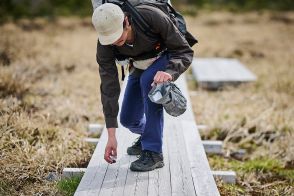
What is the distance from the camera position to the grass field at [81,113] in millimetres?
4168

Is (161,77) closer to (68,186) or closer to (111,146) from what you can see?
(111,146)

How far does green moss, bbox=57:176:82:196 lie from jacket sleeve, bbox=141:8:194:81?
1.18 m

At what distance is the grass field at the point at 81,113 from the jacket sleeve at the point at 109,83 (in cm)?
75

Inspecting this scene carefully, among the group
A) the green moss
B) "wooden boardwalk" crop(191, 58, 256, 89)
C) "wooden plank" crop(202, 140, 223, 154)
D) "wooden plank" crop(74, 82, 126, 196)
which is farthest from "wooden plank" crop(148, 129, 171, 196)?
"wooden boardwalk" crop(191, 58, 256, 89)

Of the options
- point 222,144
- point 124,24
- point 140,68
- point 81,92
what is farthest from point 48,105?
point 124,24

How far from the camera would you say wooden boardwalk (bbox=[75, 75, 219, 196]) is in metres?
3.25

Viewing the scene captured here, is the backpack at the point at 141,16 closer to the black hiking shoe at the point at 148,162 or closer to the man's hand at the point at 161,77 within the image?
the man's hand at the point at 161,77

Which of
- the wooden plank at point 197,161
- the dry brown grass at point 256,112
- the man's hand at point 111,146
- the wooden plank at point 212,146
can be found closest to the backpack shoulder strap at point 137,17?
the man's hand at point 111,146

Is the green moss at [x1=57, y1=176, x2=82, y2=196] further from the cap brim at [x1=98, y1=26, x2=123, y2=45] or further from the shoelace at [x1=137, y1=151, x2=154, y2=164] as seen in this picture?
the cap brim at [x1=98, y1=26, x2=123, y2=45]

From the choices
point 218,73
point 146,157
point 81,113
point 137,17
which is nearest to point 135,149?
point 146,157

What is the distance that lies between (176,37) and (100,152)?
1284mm

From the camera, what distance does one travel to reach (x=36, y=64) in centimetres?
889

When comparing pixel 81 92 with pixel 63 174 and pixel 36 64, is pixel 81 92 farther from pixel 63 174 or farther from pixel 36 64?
pixel 63 174

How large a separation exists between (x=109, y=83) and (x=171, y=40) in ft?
1.84
